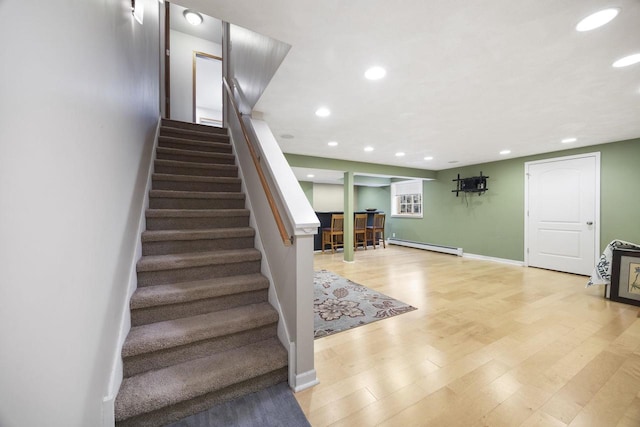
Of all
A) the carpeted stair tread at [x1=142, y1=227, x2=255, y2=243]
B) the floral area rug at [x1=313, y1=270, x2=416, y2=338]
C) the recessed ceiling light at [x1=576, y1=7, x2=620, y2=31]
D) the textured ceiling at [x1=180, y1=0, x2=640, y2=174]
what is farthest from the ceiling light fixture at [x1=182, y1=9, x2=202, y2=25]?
the recessed ceiling light at [x1=576, y1=7, x2=620, y2=31]

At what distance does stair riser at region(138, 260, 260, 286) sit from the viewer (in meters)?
1.73

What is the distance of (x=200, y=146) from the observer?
3.15m

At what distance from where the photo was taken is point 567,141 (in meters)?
3.89

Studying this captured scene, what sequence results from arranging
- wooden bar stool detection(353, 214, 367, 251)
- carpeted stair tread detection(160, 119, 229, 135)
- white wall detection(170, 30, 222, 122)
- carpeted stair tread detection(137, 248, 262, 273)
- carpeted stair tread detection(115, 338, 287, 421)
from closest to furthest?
carpeted stair tread detection(115, 338, 287, 421) < carpeted stair tread detection(137, 248, 262, 273) < carpeted stair tread detection(160, 119, 229, 135) < white wall detection(170, 30, 222, 122) < wooden bar stool detection(353, 214, 367, 251)

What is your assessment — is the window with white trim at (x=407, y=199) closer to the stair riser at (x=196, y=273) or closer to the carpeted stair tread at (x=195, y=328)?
the stair riser at (x=196, y=273)

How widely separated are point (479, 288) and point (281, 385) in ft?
10.8

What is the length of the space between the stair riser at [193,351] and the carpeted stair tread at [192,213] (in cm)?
110

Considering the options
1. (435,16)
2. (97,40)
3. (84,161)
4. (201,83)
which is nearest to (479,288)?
(435,16)

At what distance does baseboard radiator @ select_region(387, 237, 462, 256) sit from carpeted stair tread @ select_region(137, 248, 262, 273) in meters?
5.80

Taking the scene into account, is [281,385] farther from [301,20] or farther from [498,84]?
[498,84]

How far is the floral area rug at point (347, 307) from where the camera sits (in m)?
2.45

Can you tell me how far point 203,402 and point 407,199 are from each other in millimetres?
7561

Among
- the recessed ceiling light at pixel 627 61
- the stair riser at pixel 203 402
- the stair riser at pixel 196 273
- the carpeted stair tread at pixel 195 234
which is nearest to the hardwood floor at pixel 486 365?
the stair riser at pixel 203 402

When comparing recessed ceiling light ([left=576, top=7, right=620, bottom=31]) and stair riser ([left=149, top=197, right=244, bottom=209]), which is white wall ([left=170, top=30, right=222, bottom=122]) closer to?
stair riser ([left=149, top=197, right=244, bottom=209])
